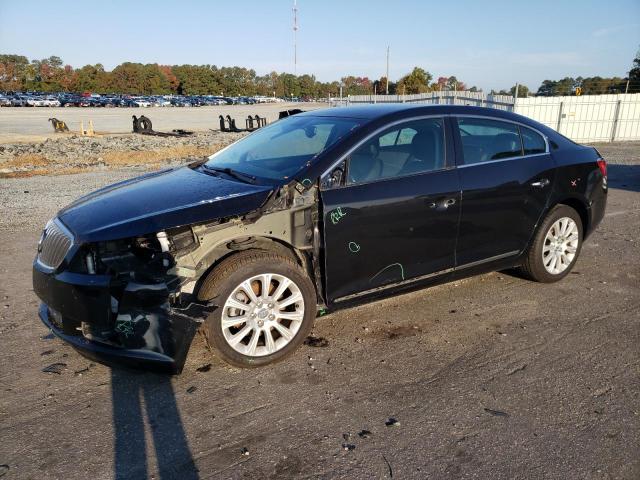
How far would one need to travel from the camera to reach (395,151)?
4016mm

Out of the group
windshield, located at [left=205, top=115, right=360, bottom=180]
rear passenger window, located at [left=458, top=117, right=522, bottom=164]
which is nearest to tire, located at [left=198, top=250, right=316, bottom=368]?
windshield, located at [left=205, top=115, right=360, bottom=180]

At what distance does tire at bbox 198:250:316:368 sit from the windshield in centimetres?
71

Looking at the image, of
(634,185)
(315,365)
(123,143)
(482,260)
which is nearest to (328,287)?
(315,365)

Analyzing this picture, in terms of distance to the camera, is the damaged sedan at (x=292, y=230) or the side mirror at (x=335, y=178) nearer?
the damaged sedan at (x=292, y=230)

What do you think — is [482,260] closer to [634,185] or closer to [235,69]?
[634,185]

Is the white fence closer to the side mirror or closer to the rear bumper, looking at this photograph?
the side mirror

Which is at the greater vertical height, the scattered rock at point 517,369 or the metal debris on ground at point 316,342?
the scattered rock at point 517,369

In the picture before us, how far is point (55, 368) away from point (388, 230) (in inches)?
101

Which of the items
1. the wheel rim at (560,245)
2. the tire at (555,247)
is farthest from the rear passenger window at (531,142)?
the wheel rim at (560,245)

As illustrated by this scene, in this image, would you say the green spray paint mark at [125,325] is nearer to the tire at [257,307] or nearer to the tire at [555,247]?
the tire at [257,307]

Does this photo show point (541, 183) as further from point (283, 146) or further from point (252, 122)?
point (252, 122)

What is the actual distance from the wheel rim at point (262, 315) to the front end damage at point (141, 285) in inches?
9.2

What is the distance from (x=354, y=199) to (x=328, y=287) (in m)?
0.67

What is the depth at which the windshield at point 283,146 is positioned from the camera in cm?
387
